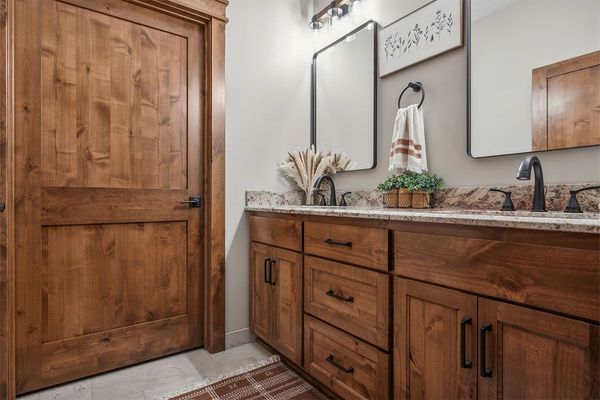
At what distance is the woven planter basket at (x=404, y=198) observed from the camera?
1.72m

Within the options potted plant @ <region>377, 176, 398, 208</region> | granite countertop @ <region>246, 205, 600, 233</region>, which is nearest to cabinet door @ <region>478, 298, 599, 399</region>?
granite countertop @ <region>246, 205, 600, 233</region>

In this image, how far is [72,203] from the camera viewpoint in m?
1.72

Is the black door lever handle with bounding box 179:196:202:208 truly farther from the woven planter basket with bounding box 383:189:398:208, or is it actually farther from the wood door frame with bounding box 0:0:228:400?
the woven planter basket with bounding box 383:189:398:208

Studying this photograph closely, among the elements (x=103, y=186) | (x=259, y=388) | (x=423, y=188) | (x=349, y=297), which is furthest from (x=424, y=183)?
(x=103, y=186)

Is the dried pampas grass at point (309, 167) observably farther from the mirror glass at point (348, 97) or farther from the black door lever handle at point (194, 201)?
the black door lever handle at point (194, 201)

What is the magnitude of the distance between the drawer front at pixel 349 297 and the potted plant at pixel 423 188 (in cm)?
55

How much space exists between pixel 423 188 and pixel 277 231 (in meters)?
0.79

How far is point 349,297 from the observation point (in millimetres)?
1400

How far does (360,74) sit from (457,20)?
66 centimetres

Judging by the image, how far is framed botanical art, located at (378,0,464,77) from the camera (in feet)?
5.41

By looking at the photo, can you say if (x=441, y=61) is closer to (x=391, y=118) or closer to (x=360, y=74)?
(x=391, y=118)

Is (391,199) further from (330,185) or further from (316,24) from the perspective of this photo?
(316,24)

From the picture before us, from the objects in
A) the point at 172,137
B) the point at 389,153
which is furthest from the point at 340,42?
the point at 172,137

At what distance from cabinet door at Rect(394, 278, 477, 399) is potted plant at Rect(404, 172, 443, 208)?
60 cm
